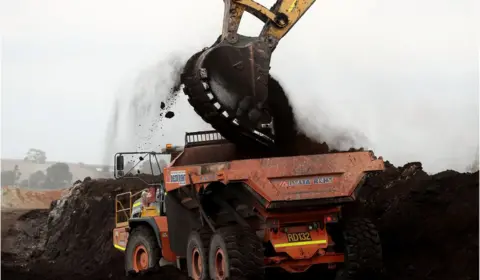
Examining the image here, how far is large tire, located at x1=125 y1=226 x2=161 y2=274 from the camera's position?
11.5 meters

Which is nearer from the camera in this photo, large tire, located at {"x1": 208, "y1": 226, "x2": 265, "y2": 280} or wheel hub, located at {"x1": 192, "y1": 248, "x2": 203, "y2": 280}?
large tire, located at {"x1": 208, "y1": 226, "x2": 265, "y2": 280}

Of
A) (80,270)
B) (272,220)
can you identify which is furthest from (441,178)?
(80,270)

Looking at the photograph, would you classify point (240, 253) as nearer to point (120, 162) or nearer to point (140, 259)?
point (120, 162)

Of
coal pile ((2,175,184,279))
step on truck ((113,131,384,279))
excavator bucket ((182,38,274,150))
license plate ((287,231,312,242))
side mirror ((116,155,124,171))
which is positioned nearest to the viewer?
step on truck ((113,131,384,279))

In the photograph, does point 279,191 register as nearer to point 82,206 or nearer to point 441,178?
point 441,178

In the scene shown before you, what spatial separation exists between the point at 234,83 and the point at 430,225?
13.0 feet

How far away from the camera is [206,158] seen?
454 inches

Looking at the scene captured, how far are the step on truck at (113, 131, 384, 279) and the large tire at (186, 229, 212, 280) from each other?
0.05ft

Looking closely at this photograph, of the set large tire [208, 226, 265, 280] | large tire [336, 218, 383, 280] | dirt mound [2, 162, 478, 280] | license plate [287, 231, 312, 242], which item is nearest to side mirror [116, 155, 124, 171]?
dirt mound [2, 162, 478, 280]

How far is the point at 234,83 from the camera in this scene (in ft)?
34.8

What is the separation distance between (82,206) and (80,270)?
5.80 meters

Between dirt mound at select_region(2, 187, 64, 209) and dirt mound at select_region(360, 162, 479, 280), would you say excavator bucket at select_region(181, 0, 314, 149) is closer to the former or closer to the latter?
dirt mound at select_region(360, 162, 479, 280)

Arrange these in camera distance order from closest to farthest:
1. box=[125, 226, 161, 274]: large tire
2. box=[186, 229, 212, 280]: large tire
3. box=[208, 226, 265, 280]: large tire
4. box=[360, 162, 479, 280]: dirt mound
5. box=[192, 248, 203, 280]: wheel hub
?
box=[208, 226, 265, 280]: large tire < box=[186, 229, 212, 280]: large tire < box=[192, 248, 203, 280]: wheel hub < box=[360, 162, 479, 280]: dirt mound < box=[125, 226, 161, 274]: large tire

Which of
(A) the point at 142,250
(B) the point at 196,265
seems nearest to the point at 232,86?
(B) the point at 196,265
